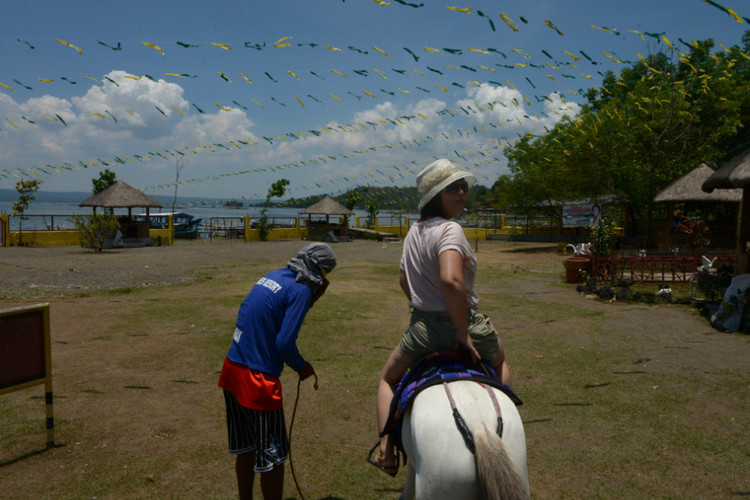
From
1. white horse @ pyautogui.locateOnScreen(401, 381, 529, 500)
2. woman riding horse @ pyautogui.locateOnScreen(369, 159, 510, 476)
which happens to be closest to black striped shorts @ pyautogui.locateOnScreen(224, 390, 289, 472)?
woman riding horse @ pyautogui.locateOnScreen(369, 159, 510, 476)

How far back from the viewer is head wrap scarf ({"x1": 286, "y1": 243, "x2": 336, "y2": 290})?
3.09 meters

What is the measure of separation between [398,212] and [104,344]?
106ft

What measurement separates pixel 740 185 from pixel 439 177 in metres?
8.94

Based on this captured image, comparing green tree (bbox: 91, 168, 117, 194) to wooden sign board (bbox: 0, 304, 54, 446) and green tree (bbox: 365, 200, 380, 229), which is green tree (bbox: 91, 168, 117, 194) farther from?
wooden sign board (bbox: 0, 304, 54, 446)

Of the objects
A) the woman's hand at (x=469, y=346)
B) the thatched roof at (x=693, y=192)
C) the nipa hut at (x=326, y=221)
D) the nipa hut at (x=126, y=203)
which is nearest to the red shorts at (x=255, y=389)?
the woman's hand at (x=469, y=346)

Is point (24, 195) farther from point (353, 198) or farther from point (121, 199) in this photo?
point (353, 198)

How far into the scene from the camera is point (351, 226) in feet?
126

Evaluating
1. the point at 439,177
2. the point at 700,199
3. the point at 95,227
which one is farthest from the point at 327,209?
the point at 439,177

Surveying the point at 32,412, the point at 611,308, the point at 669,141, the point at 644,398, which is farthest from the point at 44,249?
the point at 669,141

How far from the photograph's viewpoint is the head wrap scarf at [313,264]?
3092 mm

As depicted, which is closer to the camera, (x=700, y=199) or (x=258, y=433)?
(x=258, y=433)

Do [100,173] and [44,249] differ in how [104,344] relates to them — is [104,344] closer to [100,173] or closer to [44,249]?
[44,249]

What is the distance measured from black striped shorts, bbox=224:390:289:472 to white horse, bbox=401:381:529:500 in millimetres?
1127

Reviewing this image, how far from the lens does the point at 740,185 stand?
29.6 ft
